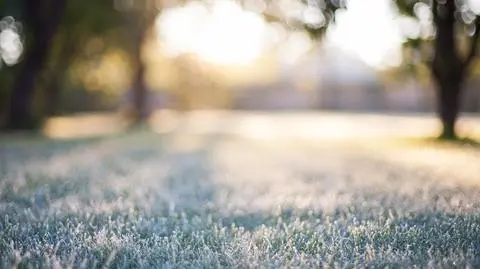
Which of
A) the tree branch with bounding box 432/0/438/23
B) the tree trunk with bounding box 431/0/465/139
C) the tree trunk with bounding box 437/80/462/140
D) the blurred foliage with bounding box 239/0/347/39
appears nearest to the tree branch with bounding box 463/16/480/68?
the tree trunk with bounding box 431/0/465/139

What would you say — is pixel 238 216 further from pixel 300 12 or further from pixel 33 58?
pixel 33 58

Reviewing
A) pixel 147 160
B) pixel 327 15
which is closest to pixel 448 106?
pixel 327 15

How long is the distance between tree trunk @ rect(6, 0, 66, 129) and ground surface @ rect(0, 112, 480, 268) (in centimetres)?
1084

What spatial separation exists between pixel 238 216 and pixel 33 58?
16863 mm

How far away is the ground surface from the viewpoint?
137 inches

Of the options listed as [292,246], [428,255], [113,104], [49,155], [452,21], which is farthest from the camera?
[113,104]

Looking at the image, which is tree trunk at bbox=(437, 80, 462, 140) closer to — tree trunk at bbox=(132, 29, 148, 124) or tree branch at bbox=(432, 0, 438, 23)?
tree branch at bbox=(432, 0, 438, 23)

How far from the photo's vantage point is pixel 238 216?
495 cm

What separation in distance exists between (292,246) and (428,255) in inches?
34.3

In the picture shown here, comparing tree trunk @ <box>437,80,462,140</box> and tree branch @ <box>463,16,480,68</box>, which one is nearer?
tree branch @ <box>463,16,480,68</box>

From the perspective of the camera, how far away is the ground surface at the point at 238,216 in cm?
347

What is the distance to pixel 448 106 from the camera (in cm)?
1802

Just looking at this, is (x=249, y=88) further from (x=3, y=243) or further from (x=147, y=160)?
(x=3, y=243)

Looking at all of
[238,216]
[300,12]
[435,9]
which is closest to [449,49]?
[435,9]
